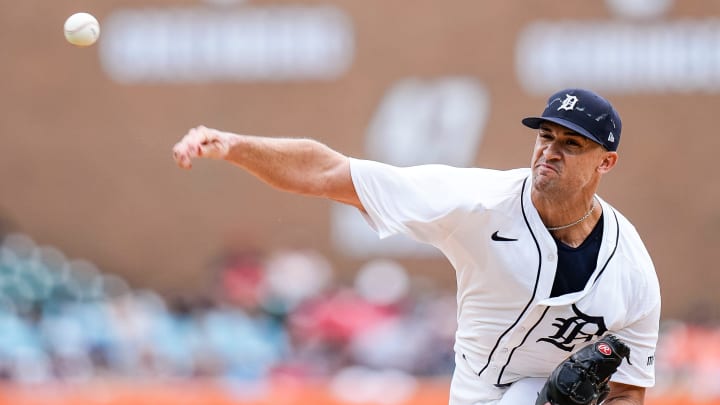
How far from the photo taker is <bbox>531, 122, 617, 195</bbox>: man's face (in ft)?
18.0

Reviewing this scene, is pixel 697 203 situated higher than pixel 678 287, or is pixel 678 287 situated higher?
pixel 697 203

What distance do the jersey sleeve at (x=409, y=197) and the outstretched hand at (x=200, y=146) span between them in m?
0.70

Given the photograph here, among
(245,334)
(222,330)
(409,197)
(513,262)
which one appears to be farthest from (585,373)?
(222,330)

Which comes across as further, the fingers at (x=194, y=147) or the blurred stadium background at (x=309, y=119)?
the blurred stadium background at (x=309, y=119)

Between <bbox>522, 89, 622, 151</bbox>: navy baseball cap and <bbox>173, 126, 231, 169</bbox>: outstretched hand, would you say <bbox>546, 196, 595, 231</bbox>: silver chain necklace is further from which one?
<bbox>173, 126, 231, 169</bbox>: outstretched hand

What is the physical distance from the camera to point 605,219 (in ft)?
18.7

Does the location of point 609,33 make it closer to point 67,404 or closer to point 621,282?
point 67,404

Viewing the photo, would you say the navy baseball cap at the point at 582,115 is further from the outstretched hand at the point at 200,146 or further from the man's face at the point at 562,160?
the outstretched hand at the point at 200,146

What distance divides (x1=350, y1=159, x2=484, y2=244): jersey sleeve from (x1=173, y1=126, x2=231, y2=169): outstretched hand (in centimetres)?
70

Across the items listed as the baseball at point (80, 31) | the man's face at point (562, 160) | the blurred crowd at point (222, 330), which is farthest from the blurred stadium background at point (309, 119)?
the man's face at point (562, 160)

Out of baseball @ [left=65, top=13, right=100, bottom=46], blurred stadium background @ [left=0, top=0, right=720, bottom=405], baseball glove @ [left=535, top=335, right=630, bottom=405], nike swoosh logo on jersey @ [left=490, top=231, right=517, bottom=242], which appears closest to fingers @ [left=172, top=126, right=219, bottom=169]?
nike swoosh logo on jersey @ [left=490, top=231, right=517, bottom=242]

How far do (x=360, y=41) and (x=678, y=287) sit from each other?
5.05 metres

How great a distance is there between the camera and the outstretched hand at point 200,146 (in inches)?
181

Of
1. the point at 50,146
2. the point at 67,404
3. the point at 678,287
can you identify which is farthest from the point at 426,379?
the point at 50,146
